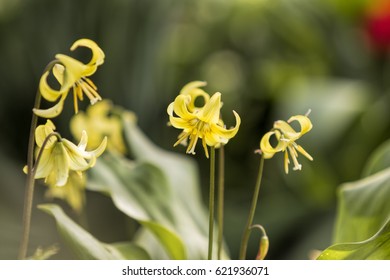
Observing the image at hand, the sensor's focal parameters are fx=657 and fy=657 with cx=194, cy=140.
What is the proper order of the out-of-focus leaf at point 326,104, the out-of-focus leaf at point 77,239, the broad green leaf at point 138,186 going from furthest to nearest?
1. the out-of-focus leaf at point 326,104
2. the broad green leaf at point 138,186
3. the out-of-focus leaf at point 77,239

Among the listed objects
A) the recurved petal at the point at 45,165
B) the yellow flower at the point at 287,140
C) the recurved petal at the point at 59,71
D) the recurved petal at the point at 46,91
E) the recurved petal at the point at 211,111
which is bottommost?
the recurved petal at the point at 45,165

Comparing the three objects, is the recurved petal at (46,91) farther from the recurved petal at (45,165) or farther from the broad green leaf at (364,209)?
the broad green leaf at (364,209)

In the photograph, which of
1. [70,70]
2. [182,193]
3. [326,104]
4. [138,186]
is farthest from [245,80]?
[70,70]

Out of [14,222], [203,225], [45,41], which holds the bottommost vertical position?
[14,222]

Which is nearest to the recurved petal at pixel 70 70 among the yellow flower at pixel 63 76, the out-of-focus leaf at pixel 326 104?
the yellow flower at pixel 63 76

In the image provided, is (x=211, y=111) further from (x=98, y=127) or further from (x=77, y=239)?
(x=98, y=127)
